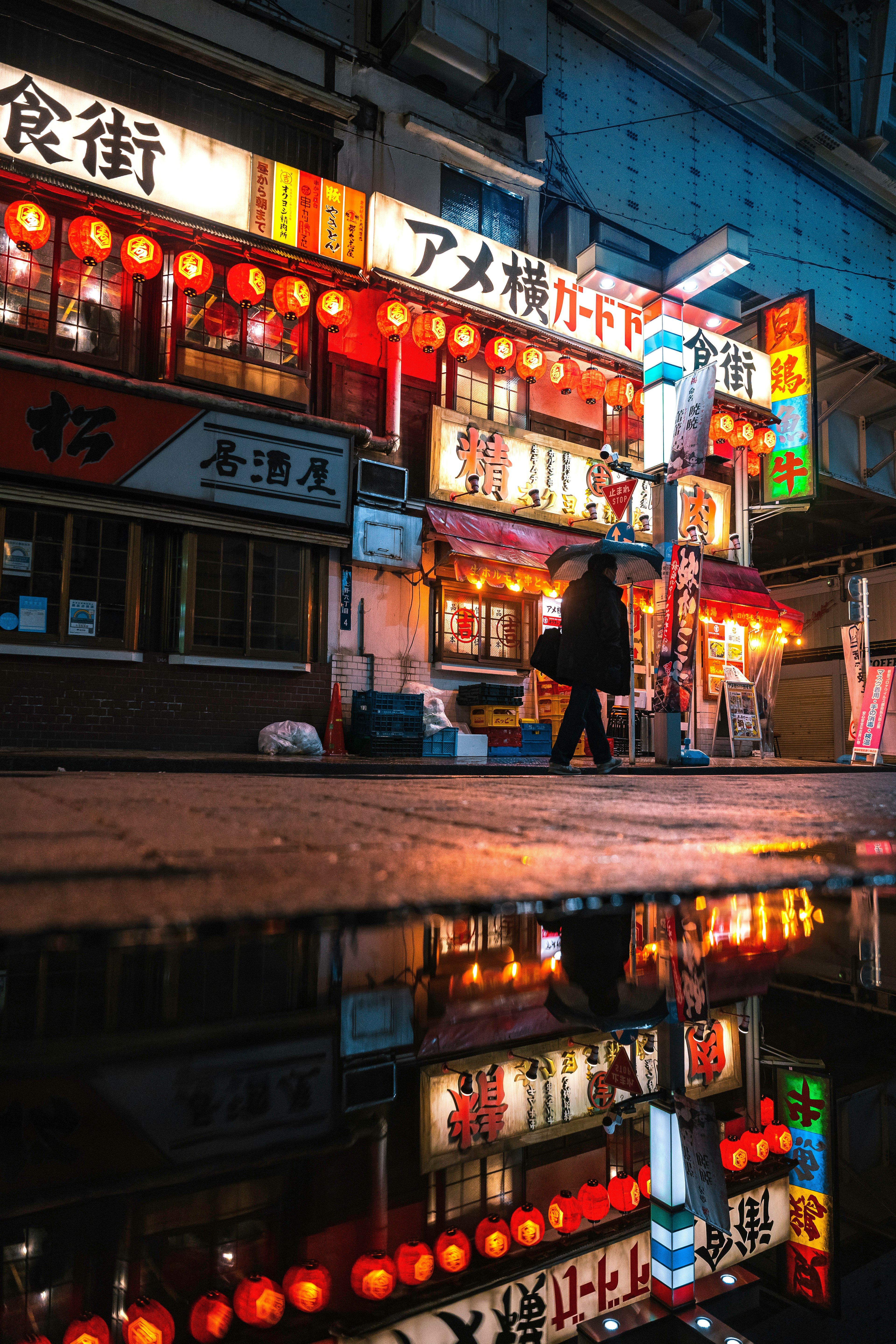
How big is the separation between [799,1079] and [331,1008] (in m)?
0.44

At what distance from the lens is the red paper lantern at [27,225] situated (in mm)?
8414

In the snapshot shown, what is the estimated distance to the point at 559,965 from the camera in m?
0.96

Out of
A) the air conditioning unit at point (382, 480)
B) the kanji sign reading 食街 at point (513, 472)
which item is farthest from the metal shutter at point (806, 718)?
the air conditioning unit at point (382, 480)

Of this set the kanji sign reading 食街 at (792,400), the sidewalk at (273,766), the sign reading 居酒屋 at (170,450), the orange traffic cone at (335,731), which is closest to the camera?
the sidewalk at (273,766)

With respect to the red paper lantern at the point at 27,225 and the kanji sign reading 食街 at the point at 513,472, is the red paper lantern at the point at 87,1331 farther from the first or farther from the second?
the kanji sign reading 食街 at the point at 513,472

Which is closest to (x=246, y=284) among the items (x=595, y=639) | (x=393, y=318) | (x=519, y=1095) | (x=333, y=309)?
(x=333, y=309)

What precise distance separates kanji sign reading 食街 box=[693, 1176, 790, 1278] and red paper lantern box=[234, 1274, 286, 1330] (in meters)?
0.30

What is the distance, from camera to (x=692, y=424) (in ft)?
28.1

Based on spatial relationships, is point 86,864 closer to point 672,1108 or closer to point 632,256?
point 672,1108

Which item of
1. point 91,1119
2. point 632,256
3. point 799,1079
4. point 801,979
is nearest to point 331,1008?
point 91,1119

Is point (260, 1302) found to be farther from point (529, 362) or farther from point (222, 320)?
point (529, 362)

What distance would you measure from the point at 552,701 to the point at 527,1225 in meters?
11.9

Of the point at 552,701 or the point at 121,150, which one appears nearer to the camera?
the point at 121,150

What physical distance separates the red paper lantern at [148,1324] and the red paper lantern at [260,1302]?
0.04 m
